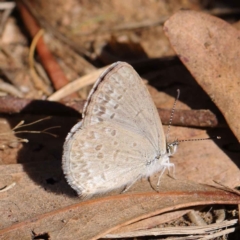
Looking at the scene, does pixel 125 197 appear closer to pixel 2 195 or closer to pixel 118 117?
pixel 118 117

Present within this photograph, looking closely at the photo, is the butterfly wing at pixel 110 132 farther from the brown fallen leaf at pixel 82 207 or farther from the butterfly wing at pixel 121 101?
the brown fallen leaf at pixel 82 207

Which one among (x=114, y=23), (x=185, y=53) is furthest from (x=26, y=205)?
(x=114, y=23)

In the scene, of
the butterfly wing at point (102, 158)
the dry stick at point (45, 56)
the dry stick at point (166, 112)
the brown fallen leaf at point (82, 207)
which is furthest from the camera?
the dry stick at point (45, 56)

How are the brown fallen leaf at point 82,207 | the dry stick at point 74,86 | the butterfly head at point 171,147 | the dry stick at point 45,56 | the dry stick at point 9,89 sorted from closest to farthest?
the brown fallen leaf at point 82,207, the butterfly head at point 171,147, the dry stick at point 74,86, the dry stick at point 9,89, the dry stick at point 45,56

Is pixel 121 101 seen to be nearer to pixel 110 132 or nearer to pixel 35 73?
pixel 110 132

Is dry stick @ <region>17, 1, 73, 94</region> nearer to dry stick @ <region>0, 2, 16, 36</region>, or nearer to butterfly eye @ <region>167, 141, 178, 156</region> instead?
dry stick @ <region>0, 2, 16, 36</region>

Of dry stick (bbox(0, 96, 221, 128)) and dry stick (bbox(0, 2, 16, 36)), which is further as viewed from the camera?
dry stick (bbox(0, 2, 16, 36))

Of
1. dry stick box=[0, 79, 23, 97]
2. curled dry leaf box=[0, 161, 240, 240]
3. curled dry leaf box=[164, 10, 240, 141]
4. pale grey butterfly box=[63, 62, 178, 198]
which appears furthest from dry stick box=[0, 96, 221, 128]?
dry stick box=[0, 79, 23, 97]

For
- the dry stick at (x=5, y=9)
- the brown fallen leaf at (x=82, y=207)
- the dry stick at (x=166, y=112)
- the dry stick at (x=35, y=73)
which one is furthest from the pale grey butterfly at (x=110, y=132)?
the dry stick at (x=5, y=9)
